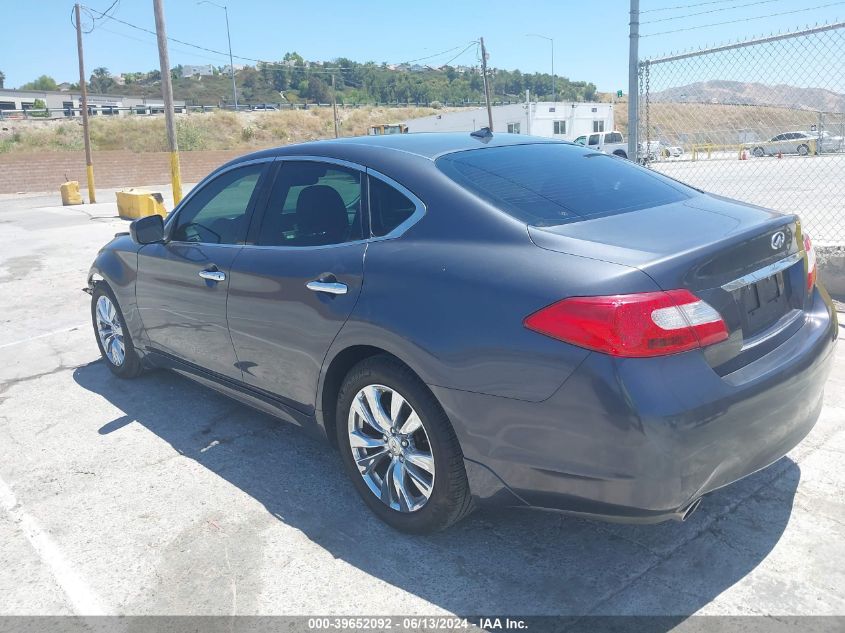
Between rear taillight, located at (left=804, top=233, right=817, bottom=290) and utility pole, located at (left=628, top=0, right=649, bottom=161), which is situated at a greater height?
utility pole, located at (left=628, top=0, right=649, bottom=161)

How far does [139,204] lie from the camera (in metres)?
18.3

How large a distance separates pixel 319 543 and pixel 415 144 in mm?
1893

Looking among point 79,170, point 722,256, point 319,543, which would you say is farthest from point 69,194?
point 722,256

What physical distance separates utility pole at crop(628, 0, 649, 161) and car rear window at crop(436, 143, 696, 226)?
3.68 meters

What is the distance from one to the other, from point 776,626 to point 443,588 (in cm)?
117

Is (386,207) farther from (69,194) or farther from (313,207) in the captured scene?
(69,194)

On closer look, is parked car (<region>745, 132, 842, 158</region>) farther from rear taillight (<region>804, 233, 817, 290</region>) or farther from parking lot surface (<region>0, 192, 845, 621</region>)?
rear taillight (<region>804, 233, 817, 290</region>)

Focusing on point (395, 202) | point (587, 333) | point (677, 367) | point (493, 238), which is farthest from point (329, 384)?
point (677, 367)

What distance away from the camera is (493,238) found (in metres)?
2.71

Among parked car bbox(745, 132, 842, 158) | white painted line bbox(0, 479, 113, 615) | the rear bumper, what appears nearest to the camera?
the rear bumper

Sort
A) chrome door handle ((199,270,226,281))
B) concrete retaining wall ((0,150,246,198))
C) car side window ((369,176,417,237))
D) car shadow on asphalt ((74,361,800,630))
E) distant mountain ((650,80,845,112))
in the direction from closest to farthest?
car shadow on asphalt ((74,361,800,630)) → car side window ((369,176,417,237)) → chrome door handle ((199,270,226,281)) → distant mountain ((650,80,845,112)) → concrete retaining wall ((0,150,246,198))

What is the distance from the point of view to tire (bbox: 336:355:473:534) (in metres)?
2.81

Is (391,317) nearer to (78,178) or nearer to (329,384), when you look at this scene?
(329,384)

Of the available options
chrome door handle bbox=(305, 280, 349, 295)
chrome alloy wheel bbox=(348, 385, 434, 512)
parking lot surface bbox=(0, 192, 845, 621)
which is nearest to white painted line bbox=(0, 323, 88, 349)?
parking lot surface bbox=(0, 192, 845, 621)
